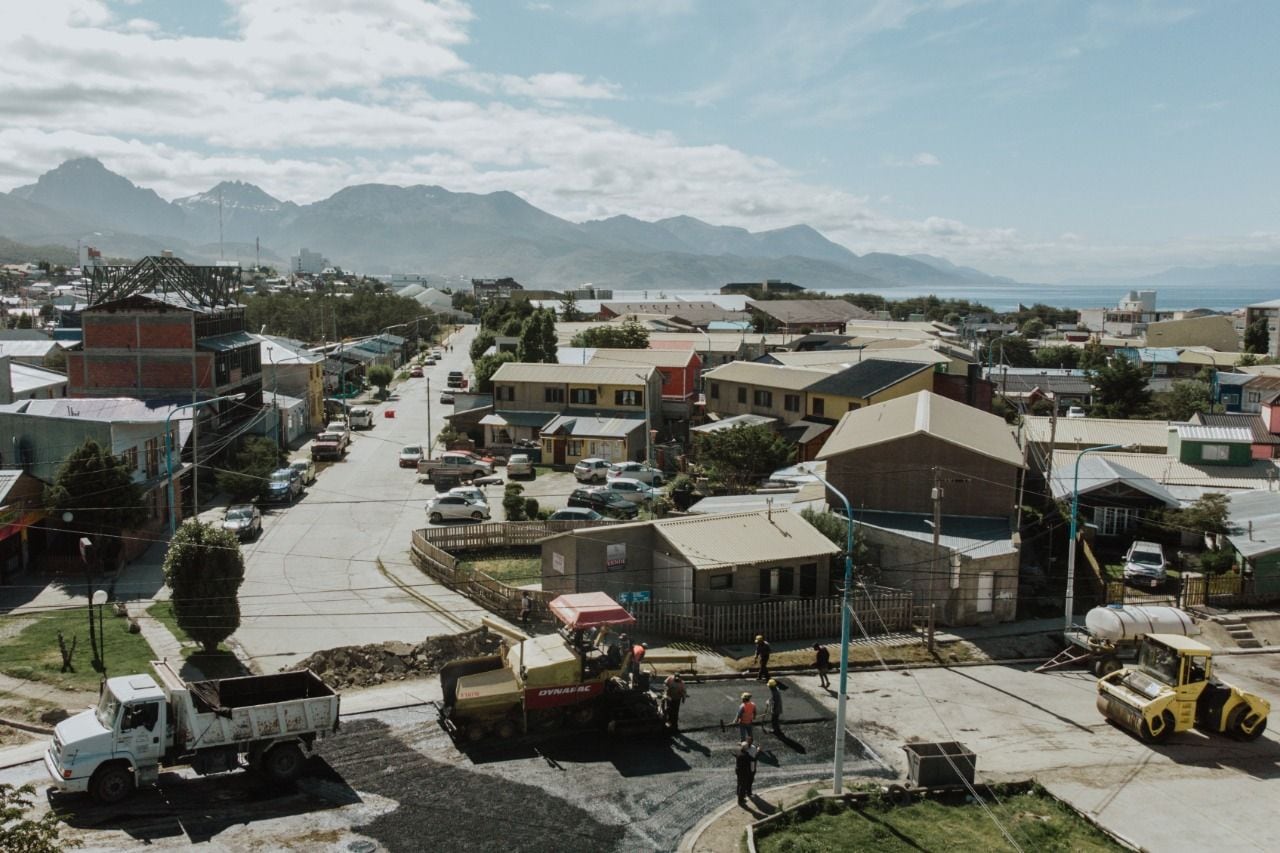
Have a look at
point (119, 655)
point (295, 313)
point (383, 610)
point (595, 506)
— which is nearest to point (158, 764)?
point (119, 655)

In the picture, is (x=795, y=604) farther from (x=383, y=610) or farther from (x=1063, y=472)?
(x=1063, y=472)

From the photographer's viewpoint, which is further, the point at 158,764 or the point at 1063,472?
the point at 1063,472

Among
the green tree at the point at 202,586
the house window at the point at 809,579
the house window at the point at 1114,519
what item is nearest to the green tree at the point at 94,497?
the green tree at the point at 202,586

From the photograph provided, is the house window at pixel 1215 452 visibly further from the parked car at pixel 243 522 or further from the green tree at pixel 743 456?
the parked car at pixel 243 522

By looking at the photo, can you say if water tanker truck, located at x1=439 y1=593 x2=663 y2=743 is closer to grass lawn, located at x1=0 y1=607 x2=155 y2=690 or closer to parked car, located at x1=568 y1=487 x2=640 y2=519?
grass lawn, located at x1=0 y1=607 x2=155 y2=690

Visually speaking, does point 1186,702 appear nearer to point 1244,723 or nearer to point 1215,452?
point 1244,723

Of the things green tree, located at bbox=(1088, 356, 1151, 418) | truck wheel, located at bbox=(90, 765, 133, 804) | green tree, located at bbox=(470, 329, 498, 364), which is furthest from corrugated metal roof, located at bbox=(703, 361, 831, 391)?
truck wheel, located at bbox=(90, 765, 133, 804)
